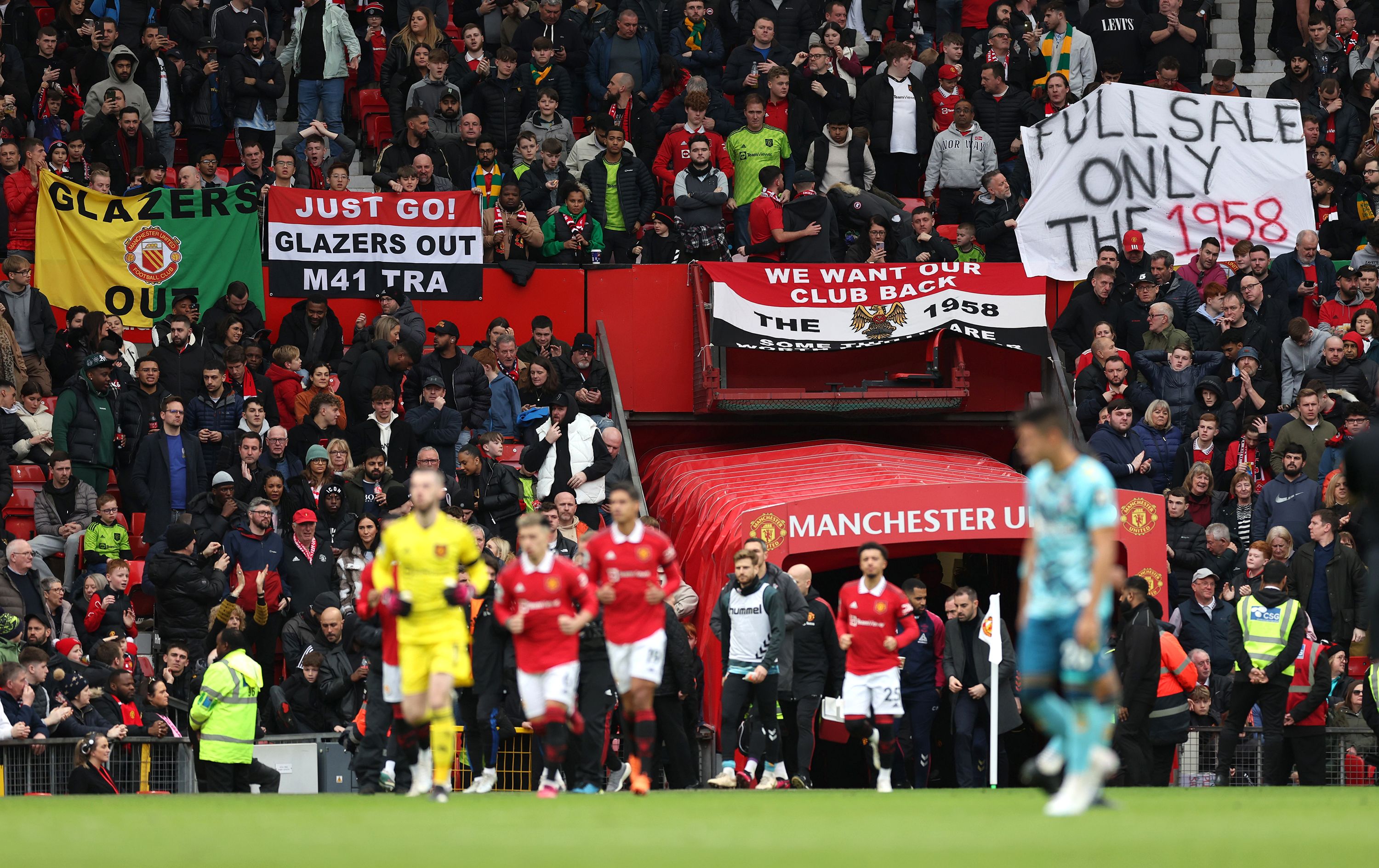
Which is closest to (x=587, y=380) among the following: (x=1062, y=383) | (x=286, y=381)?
(x=286, y=381)

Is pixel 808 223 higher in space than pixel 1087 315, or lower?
higher

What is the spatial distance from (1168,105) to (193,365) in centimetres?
1259

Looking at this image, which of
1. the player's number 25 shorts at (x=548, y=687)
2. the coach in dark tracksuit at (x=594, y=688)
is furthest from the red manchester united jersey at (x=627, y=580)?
the coach in dark tracksuit at (x=594, y=688)

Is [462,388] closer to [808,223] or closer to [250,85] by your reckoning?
[808,223]

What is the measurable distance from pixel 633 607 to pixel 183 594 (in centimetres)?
606

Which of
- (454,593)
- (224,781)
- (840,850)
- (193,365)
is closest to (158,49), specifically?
(193,365)

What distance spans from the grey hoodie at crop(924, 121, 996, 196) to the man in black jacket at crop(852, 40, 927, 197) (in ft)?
1.80

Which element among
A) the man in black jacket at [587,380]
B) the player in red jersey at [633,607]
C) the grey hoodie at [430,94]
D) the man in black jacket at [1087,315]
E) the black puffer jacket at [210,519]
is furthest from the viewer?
the grey hoodie at [430,94]

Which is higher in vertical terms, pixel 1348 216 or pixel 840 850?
pixel 1348 216

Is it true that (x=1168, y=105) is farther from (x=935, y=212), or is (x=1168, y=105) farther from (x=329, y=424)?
(x=329, y=424)

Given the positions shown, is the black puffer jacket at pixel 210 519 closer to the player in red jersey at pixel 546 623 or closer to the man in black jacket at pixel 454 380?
the man in black jacket at pixel 454 380

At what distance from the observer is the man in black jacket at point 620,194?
2288 cm

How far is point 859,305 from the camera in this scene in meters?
22.1

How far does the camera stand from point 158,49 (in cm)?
2402
